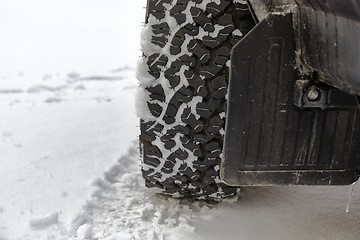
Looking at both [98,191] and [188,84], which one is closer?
[188,84]

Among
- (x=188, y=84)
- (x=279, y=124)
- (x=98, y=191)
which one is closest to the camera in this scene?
Result: (x=279, y=124)

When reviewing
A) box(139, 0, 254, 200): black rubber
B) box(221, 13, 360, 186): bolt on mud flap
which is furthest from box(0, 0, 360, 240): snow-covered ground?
box(221, 13, 360, 186): bolt on mud flap

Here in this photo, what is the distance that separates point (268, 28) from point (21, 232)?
90 cm

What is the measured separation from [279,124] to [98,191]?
2.64 feet

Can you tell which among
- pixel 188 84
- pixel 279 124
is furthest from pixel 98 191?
pixel 279 124

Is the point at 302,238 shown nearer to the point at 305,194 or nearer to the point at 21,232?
the point at 305,194

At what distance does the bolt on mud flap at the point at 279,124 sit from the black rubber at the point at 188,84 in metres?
0.30

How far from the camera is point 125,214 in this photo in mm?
1707

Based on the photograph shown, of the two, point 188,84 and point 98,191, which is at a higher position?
point 188,84

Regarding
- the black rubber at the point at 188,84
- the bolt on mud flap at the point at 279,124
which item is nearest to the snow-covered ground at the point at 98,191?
the black rubber at the point at 188,84

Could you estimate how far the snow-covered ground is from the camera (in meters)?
1.60

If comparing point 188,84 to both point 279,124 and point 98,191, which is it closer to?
point 279,124

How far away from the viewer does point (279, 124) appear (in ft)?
4.11

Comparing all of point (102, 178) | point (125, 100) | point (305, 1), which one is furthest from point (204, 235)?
point (125, 100)
